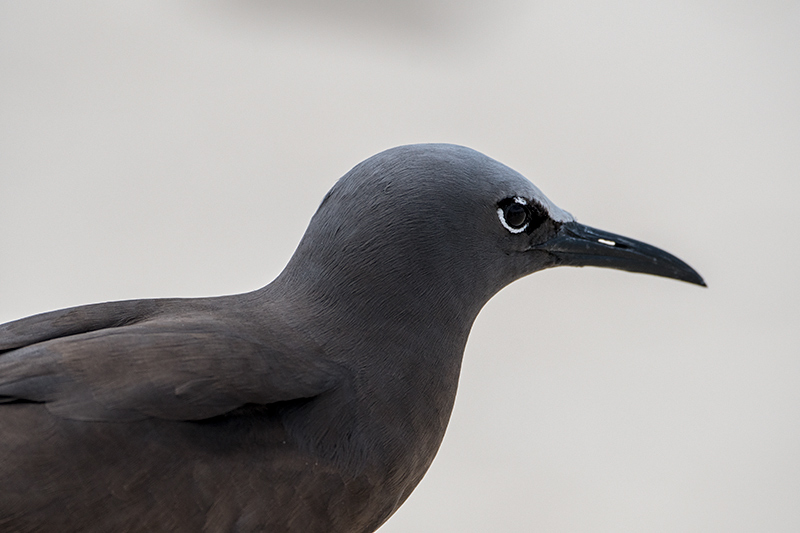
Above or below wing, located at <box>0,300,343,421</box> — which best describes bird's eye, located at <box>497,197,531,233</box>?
above

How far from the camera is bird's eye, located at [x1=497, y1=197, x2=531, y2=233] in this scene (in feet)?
3.33

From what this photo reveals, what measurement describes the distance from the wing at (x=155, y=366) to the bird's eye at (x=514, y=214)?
0.28m

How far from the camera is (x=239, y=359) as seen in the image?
2.88 ft

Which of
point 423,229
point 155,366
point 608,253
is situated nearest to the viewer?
point 155,366

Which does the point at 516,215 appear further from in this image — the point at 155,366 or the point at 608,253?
the point at 155,366

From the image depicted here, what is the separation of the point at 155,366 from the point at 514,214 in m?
0.46

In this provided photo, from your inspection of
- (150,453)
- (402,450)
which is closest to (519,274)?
(402,450)

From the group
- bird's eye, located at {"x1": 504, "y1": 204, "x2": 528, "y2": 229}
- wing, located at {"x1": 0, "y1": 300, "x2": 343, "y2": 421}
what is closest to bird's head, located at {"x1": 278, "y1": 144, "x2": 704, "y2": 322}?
bird's eye, located at {"x1": 504, "y1": 204, "x2": 528, "y2": 229}

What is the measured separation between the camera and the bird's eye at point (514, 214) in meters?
1.02

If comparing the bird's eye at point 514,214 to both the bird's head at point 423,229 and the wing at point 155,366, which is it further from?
the wing at point 155,366

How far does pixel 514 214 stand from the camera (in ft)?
3.36

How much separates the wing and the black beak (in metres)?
0.34

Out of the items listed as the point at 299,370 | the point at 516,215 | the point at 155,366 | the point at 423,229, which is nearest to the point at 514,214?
the point at 516,215

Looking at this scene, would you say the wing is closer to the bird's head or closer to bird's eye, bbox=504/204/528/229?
the bird's head
